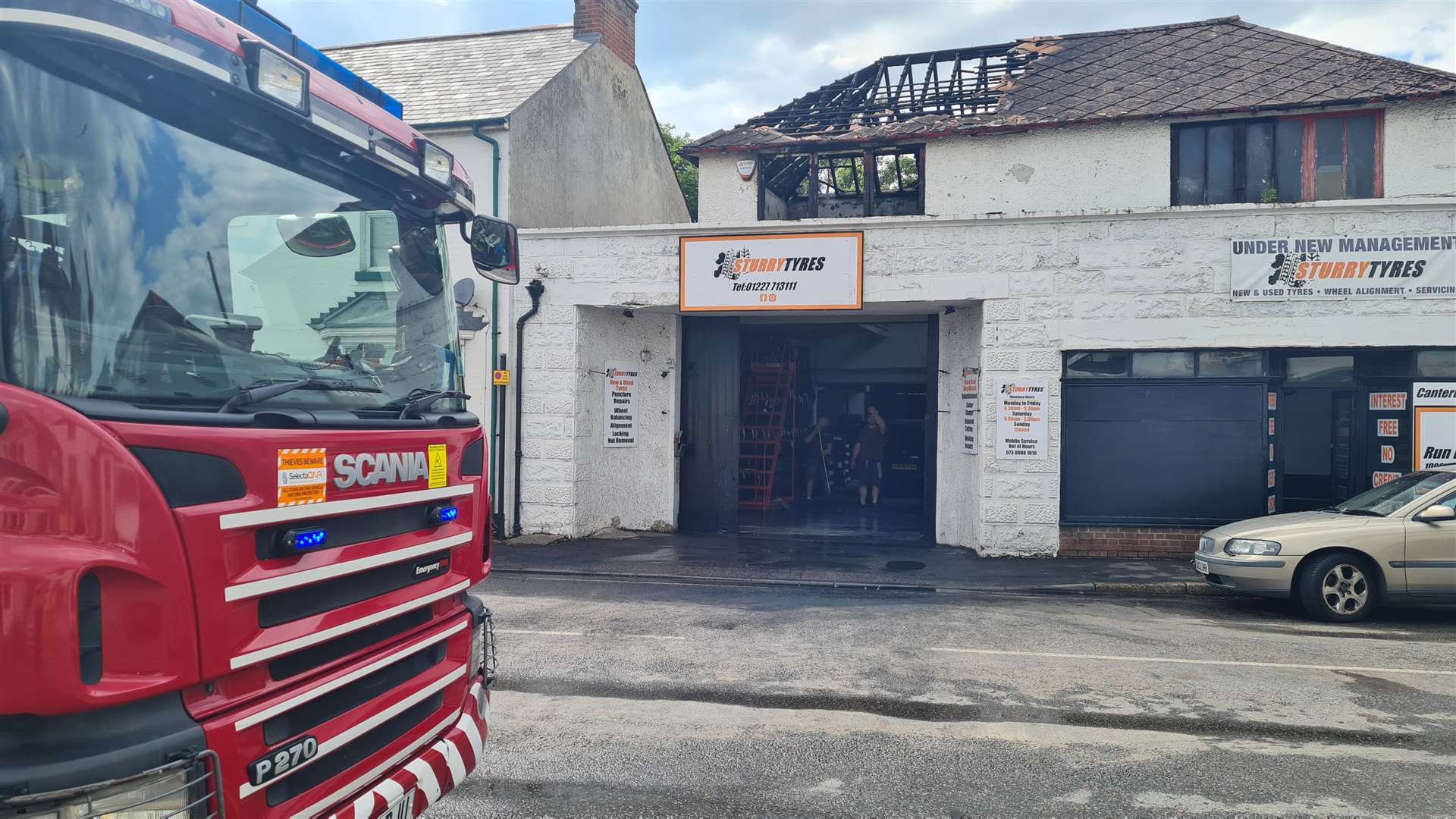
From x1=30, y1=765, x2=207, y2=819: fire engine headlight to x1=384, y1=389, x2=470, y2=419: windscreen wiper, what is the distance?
4.52 feet

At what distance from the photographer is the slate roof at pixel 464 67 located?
45.7 ft

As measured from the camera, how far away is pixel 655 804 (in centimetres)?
416

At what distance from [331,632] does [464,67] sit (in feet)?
49.6

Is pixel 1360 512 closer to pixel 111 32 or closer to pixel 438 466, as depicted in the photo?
pixel 438 466

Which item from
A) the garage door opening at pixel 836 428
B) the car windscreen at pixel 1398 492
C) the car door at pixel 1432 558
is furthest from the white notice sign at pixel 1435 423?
Answer: the garage door opening at pixel 836 428

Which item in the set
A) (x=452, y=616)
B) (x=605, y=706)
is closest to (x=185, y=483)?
(x=452, y=616)

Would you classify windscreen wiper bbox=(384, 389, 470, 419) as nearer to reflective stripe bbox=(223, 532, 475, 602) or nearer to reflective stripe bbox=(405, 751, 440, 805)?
reflective stripe bbox=(223, 532, 475, 602)

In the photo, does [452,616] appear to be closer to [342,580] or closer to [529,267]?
[342,580]

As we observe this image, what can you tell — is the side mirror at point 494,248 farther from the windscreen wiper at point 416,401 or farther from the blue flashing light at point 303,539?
the blue flashing light at point 303,539

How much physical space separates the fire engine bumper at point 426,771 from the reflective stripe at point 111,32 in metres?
2.22

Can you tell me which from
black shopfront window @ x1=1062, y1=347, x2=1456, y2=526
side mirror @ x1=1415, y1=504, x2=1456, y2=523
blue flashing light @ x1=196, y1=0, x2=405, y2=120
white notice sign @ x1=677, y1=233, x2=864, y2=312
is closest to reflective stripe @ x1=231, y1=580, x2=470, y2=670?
blue flashing light @ x1=196, y1=0, x2=405, y2=120

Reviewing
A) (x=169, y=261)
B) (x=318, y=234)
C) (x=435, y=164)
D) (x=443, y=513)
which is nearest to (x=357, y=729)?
(x=443, y=513)

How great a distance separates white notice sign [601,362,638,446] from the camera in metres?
14.0

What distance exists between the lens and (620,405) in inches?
555
